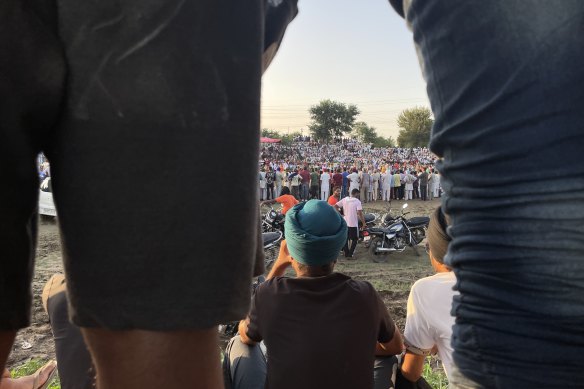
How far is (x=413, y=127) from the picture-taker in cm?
6712

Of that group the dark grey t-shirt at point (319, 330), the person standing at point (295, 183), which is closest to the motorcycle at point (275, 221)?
the dark grey t-shirt at point (319, 330)

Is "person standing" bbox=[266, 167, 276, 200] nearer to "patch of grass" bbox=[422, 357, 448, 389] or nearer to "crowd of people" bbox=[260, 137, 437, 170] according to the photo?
"patch of grass" bbox=[422, 357, 448, 389]

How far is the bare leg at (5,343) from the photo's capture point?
831 mm

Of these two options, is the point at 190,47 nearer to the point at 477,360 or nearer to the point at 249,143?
the point at 249,143

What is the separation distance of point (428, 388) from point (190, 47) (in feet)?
8.40

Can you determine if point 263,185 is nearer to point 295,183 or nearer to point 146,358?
point 295,183

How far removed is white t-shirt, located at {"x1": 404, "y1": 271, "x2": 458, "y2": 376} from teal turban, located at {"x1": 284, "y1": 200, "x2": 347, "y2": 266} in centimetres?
54

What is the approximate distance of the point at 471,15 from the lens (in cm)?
82

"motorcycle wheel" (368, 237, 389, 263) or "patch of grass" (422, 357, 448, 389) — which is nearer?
"patch of grass" (422, 357, 448, 389)

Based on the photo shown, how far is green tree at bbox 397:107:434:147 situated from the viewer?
64988 millimetres

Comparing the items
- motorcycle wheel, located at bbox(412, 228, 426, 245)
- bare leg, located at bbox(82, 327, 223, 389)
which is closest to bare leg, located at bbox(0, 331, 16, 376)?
bare leg, located at bbox(82, 327, 223, 389)

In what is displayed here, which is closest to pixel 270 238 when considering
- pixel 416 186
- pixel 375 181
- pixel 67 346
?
pixel 67 346

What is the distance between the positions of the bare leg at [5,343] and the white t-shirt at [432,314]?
1.95m

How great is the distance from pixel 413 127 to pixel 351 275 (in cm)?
6226
